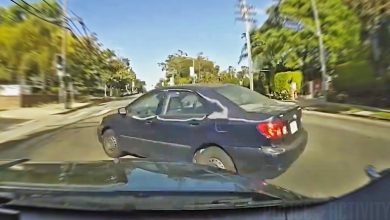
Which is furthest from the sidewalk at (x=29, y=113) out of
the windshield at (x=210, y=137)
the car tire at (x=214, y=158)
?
the car tire at (x=214, y=158)

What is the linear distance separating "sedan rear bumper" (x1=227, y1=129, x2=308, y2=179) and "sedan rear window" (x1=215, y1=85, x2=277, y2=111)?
0.71 m

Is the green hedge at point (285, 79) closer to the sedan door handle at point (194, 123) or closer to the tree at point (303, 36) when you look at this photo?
the tree at point (303, 36)

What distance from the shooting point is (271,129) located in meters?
6.80

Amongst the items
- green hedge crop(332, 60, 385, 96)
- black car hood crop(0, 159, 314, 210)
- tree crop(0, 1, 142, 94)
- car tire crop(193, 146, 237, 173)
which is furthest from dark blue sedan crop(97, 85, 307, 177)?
tree crop(0, 1, 142, 94)

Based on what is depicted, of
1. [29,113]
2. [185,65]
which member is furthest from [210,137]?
[185,65]

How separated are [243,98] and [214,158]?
1.23 m

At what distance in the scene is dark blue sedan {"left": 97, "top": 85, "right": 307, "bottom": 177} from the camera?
6.82m

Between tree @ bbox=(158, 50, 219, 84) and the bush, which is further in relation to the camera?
tree @ bbox=(158, 50, 219, 84)

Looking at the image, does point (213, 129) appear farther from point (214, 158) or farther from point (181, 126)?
point (181, 126)

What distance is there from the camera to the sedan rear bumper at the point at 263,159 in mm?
6688

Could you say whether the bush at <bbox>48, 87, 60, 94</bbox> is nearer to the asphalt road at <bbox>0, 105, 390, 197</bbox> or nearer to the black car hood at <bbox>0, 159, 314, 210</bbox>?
the asphalt road at <bbox>0, 105, 390, 197</bbox>

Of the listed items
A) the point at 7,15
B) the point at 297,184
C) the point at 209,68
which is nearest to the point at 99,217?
the point at 297,184

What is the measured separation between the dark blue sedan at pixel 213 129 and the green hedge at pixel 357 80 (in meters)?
20.2

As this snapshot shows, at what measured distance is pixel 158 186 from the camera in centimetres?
299
